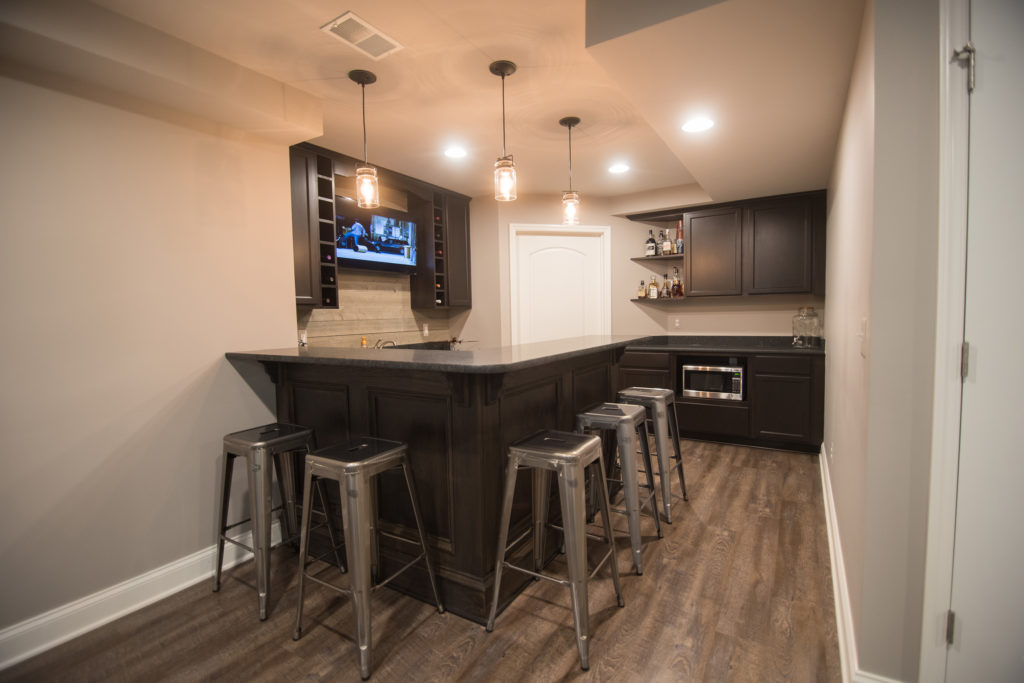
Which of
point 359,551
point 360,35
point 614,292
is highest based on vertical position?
point 360,35

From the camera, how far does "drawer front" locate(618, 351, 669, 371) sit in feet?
14.6

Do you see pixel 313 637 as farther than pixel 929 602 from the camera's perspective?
Yes

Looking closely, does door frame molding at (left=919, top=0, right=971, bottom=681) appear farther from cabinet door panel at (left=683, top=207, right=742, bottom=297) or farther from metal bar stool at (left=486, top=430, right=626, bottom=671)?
cabinet door panel at (left=683, top=207, right=742, bottom=297)

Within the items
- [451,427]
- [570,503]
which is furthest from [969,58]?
[451,427]

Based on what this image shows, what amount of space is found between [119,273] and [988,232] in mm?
2997

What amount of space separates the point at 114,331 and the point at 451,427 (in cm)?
151

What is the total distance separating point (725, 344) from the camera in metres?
4.74

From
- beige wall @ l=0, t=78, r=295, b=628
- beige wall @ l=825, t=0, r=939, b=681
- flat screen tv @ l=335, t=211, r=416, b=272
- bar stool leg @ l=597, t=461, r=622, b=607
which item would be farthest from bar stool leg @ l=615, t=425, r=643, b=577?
flat screen tv @ l=335, t=211, r=416, b=272

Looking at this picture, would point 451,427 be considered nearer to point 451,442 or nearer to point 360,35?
point 451,442

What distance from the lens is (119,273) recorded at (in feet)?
6.63

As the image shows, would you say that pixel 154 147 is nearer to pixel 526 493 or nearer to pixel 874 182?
pixel 526 493

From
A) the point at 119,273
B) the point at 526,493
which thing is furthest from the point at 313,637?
the point at 119,273

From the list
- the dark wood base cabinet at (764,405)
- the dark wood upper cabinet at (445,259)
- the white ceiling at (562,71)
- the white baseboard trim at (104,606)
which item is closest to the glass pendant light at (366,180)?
the white ceiling at (562,71)

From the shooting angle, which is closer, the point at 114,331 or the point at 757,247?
the point at 114,331
